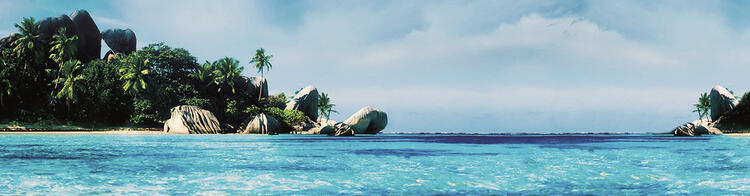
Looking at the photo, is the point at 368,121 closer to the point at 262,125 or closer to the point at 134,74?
the point at 262,125

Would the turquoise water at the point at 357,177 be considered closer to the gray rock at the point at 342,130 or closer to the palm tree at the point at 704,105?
the gray rock at the point at 342,130

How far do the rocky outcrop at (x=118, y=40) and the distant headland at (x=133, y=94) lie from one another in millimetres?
6076

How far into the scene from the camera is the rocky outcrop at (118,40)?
7975cm

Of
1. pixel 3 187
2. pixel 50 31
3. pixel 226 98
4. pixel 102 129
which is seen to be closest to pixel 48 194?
pixel 3 187

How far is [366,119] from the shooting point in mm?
67438

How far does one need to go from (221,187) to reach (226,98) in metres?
60.1

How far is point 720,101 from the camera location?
7631cm

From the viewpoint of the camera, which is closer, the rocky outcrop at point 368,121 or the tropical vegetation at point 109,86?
the tropical vegetation at point 109,86

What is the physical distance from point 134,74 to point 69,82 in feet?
20.3

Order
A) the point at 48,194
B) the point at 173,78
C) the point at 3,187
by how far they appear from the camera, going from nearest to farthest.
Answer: the point at 48,194
the point at 3,187
the point at 173,78

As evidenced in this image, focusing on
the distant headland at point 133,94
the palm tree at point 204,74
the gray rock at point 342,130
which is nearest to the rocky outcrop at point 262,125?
the distant headland at point 133,94

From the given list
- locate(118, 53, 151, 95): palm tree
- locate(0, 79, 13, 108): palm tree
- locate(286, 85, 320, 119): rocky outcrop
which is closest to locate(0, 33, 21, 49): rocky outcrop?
locate(0, 79, 13, 108): palm tree

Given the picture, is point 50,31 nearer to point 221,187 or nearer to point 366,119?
point 366,119

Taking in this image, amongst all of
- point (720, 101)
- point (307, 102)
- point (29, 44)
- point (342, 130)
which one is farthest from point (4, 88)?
point (720, 101)
